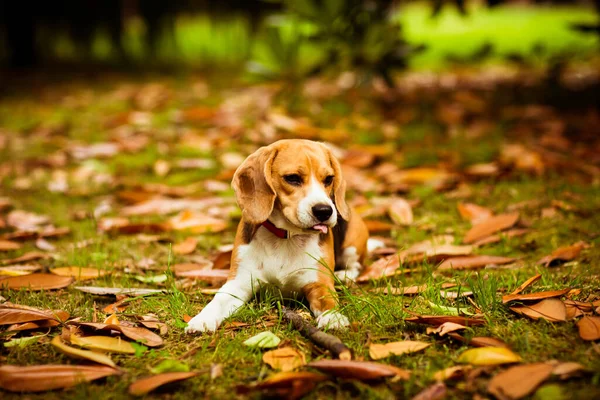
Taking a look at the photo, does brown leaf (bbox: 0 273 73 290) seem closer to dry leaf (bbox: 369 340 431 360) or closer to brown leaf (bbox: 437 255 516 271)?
dry leaf (bbox: 369 340 431 360)

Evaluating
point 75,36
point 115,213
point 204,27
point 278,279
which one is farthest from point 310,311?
point 204,27

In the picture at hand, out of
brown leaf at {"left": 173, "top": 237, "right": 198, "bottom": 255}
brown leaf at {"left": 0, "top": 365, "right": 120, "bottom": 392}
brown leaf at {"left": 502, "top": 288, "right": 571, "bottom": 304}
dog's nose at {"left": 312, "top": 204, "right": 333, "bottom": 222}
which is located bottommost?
brown leaf at {"left": 173, "top": 237, "right": 198, "bottom": 255}

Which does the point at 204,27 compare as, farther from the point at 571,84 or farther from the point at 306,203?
the point at 306,203

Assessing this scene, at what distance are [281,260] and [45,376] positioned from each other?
1.16m

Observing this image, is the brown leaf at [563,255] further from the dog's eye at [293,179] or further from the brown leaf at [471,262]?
the dog's eye at [293,179]

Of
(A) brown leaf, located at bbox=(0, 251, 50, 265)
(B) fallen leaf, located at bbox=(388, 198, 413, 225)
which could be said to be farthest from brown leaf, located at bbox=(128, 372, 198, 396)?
(B) fallen leaf, located at bbox=(388, 198, 413, 225)

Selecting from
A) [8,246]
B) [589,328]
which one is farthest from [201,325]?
[8,246]

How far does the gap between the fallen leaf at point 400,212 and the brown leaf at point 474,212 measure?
0.36 m

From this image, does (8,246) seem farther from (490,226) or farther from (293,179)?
(490,226)

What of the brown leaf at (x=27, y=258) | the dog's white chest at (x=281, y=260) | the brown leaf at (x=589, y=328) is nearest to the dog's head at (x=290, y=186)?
the dog's white chest at (x=281, y=260)

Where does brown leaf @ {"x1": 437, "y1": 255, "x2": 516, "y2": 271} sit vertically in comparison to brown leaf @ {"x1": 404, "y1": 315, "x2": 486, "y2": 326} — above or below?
below

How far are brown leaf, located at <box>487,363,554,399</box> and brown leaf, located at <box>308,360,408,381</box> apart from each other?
0.98 ft

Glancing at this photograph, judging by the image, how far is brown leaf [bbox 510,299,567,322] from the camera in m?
2.32

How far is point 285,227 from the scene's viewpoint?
2.77 metres
